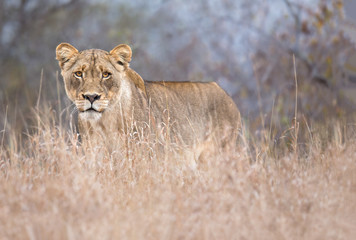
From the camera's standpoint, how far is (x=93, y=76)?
17.5 feet

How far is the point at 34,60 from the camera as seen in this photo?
37.7 ft

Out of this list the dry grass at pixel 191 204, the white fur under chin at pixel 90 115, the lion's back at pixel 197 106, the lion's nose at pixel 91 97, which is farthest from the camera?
the lion's back at pixel 197 106

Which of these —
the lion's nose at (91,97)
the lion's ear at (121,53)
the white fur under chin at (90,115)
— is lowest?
the white fur under chin at (90,115)

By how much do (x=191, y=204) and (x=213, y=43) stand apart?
8588mm

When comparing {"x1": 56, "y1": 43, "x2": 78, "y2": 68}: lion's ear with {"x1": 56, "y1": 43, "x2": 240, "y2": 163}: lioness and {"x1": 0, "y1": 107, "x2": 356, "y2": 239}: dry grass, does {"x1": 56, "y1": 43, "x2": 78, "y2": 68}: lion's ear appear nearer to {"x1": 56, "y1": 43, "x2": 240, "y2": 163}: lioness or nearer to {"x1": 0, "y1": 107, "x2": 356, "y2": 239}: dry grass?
{"x1": 56, "y1": 43, "x2": 240, "y2": 163}: lioness

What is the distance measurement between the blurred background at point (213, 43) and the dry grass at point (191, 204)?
7115mm

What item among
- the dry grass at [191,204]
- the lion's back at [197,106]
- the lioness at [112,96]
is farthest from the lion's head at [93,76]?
the lion's back at [197,106]

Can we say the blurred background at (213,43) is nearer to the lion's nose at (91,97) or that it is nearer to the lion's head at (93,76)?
the lion's head at (93,76)

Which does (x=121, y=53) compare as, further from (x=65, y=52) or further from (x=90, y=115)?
(x=90, y=115)

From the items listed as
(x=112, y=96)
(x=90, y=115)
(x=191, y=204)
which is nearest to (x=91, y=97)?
(x=90, y=115)

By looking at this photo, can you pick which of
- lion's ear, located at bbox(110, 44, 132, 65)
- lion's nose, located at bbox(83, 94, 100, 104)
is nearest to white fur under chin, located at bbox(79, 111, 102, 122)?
lion's nose, located at bbox(83, 94, 100, 104)

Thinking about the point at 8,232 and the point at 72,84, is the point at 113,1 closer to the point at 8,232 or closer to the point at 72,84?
the point at 72,84

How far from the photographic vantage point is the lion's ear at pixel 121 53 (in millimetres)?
5637

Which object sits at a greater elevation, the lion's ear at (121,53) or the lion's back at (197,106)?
the lion's ear at (121,53)
